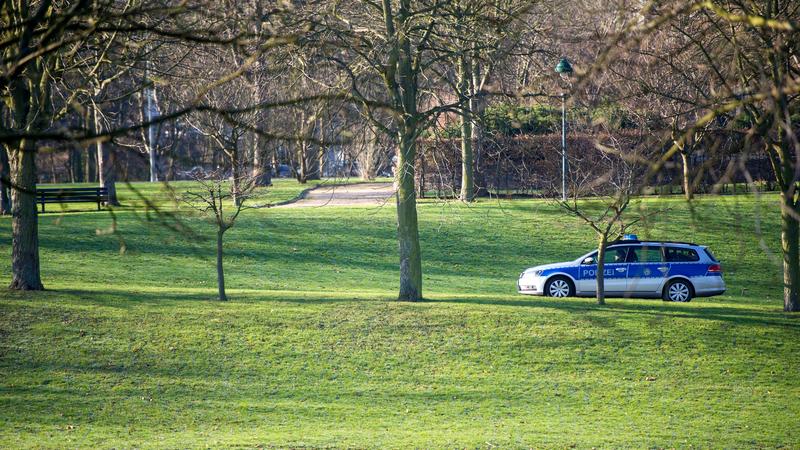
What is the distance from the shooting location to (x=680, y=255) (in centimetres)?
2009

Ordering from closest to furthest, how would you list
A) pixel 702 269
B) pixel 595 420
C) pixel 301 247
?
Answer: pixel 595 420, pixel 702 269, pixel 301 247

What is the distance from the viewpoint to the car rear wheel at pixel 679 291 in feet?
65.6

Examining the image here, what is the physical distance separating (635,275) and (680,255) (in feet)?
4.31

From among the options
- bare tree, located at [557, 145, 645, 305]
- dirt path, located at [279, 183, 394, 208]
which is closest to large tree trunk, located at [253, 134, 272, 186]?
bare tree, located at [557, 145, 645, 305]

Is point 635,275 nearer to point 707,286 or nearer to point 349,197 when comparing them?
point 707,286

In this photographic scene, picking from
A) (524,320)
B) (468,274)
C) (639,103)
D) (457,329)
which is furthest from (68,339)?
(468,274)

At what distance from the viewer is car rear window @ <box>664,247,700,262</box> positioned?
19.8 metres

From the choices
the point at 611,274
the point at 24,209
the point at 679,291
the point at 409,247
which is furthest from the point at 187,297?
the point at 679,291

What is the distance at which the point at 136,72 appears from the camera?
815 inches

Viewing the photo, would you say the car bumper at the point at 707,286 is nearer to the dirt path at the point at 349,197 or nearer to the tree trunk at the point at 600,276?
the tree trunk at the point at 600,276

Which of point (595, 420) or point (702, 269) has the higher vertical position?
point (702, 269)

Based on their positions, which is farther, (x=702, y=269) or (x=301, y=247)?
(x=301, y=247)

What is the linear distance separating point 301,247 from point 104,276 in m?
7.08

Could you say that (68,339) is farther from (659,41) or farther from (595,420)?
(659,41)
